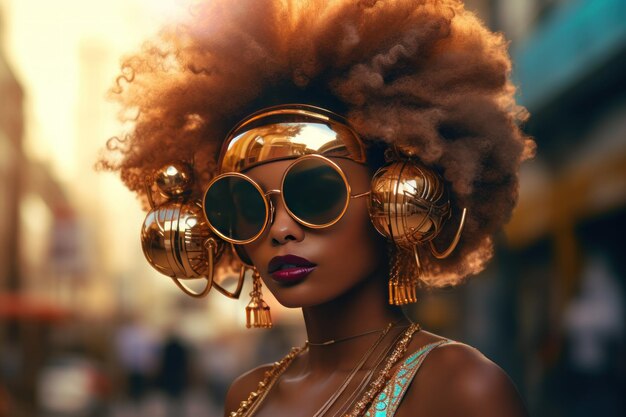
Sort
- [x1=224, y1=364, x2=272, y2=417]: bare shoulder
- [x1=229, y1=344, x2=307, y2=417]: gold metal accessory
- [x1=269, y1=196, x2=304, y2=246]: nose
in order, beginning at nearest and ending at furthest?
[x1=269, y1=196, x2=304, y2=246]: nose, [x1=229, y1=344, x2=307, y2=417]: gold metal accessory, [x1=224, y1=364, x2=272, y2=417]: bare shoulder

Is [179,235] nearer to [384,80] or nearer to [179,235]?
[179,235]

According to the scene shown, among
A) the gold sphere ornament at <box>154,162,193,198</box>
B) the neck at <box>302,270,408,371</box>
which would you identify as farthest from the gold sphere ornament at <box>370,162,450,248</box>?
the gold sphere ornament at <box>154,162,193,198</box>

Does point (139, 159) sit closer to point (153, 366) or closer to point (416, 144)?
point (416, 144)

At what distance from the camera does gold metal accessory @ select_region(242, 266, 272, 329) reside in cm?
295

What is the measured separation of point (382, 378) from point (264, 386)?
60 centimetres

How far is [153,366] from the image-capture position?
72.6ft

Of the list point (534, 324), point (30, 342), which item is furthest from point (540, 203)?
point (30, 342)

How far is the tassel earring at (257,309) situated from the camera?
2.95 m

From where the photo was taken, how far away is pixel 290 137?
268 centimetres

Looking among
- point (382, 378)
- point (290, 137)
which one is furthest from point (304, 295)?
point (290, 137)

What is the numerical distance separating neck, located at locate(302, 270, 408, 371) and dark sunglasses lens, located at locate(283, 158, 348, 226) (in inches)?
10.7

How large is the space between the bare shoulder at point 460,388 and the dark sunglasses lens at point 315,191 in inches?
17.4

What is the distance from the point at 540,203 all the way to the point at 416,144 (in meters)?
12.6

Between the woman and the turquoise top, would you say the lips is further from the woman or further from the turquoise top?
the turquoise top
